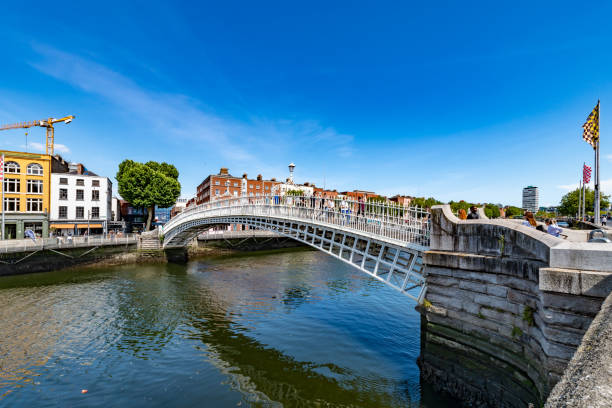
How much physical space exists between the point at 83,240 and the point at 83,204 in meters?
13.6

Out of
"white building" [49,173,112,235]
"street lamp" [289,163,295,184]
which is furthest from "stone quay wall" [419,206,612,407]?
"white building" [49,173,112,235]

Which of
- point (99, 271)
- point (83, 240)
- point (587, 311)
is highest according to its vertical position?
point (587, 311)

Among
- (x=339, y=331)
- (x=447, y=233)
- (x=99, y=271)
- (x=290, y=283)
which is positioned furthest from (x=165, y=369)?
(x=99, y=271)

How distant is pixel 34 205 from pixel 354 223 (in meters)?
41.0

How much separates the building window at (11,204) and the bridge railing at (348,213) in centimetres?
2808

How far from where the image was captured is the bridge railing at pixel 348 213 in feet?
34.4

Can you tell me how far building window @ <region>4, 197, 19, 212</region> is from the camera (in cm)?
3350

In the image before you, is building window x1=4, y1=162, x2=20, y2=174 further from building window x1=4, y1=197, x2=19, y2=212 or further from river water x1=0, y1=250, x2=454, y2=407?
river water x1=0, y1=250, x2=454, y2=407

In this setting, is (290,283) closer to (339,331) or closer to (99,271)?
(339,331)

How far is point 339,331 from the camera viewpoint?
13.0 m

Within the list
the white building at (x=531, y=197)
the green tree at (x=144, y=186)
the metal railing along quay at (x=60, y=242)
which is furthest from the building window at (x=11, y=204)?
the white building at (x=531, y=197)

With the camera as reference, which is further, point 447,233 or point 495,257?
point 447,233

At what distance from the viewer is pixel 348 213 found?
13.1m

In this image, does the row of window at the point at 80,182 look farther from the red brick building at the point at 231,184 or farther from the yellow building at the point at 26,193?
the red brick building at the point at 231,184
